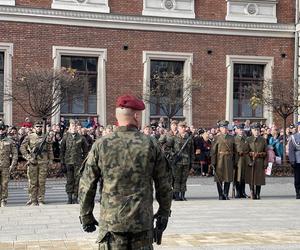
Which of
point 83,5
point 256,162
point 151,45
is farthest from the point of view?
point 151,45

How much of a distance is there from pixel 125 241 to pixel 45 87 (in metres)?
15.3

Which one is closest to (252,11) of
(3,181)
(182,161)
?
(182,161)

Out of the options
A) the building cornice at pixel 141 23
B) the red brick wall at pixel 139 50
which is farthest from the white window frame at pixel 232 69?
the building cornice at pixel 141 23

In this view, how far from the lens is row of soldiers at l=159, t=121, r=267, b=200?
1384 cm

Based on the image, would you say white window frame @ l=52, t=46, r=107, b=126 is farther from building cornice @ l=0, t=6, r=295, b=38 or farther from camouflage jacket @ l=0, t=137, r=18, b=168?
camouflage jacket @ l=0, t=137, r=18, b=168

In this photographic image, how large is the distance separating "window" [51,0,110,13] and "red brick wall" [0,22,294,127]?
2.55ft

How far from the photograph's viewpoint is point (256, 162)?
1464cm

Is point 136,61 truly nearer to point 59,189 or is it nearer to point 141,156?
point 59,189

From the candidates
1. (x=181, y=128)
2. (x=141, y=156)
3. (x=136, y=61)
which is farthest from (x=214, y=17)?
(x=141, y=156)

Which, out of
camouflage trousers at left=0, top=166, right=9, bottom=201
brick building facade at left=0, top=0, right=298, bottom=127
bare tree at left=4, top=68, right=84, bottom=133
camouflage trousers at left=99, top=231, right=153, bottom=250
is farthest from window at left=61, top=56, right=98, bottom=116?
camouflage trousers at left=99, top=231, right=153, bottom=250

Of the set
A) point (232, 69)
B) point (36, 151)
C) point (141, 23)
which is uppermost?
point (141, 23)

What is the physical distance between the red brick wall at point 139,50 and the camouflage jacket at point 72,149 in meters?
9.69

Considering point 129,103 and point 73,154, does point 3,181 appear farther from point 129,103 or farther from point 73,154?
point 129,103

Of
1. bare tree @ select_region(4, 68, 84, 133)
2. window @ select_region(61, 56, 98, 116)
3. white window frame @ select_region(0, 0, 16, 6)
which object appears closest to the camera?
bare tree @ select_region(4, 68, 84, 133)
